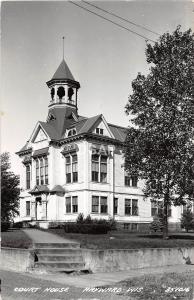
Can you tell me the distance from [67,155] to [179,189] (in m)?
19.0

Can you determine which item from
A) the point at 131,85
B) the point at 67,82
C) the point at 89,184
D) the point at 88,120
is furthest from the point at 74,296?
the point at 67,82

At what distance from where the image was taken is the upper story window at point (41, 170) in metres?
43.3

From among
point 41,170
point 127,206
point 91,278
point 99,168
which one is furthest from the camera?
point 41,170

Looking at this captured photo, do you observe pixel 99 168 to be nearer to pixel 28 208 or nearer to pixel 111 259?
pixel 28 208

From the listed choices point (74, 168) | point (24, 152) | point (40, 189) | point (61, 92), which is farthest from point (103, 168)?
point (61, 92)

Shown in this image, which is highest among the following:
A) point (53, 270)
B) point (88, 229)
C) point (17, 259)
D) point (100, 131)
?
point (100, 131)

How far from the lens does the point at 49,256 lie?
54.2 feet

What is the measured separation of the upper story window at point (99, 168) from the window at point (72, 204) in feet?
9.22

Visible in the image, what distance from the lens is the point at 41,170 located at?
44.0m

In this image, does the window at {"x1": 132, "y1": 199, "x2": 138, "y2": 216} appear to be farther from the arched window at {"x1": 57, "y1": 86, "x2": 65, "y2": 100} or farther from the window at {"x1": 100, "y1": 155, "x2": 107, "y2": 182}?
the arched window at {"x1": 57, "y1": 86, "x2": 65, "y2": 100}

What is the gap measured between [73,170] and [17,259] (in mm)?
25097

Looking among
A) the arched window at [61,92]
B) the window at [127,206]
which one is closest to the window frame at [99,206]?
the window at [127,206]

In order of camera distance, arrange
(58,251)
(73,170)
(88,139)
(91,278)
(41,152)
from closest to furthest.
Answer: (91,278) < (58,251) < (88,139) < (73,170) < (41,152)

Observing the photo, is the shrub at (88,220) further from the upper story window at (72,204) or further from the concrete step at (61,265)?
the concrete step at (61,265)
